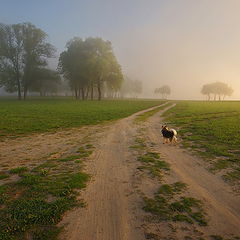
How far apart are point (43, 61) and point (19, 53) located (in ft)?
24.7

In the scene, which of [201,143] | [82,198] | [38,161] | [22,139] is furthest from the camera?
[22,139]

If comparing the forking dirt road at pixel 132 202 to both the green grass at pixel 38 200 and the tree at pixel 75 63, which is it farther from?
the tree at pixel 75 63

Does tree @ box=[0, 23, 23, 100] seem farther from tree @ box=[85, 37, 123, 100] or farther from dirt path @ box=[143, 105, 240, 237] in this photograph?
dirt path @ box=[143, 105, 240, 237]

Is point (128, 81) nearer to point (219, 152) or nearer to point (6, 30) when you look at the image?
point (6, 30)

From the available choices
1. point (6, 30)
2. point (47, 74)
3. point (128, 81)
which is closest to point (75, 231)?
A: point (47, 74)

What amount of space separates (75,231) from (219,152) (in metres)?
10.3

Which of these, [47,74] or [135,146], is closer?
[135,146]

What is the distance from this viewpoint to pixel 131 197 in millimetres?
7684

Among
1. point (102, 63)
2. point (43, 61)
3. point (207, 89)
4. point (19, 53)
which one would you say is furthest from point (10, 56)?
point (207, 89)

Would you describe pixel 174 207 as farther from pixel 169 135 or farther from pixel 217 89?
pixel 217 89

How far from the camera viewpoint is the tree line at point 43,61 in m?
70.6

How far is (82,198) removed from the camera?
755cm

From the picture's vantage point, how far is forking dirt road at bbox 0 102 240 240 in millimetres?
5785

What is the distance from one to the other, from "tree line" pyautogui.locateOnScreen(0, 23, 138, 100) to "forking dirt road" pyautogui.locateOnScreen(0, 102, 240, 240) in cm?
5995
